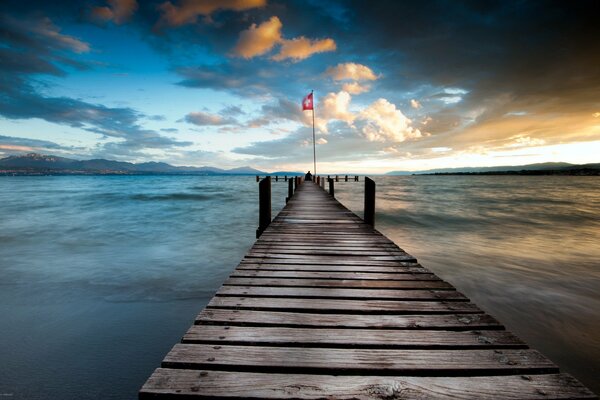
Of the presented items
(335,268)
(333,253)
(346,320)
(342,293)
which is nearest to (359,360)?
(346,320)

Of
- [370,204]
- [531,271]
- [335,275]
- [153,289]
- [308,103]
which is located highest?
[308,103]

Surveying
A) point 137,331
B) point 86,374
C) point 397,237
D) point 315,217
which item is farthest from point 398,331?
point 397,237

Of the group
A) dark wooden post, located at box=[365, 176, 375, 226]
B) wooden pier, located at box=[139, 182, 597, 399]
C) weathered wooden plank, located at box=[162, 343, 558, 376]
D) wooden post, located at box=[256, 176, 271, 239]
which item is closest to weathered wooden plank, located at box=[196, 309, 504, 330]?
wooden pier, located at box=[139, 182, 597, 399]

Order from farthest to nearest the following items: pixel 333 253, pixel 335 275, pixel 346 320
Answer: pixel 333 253 → pixel 335 275 → pixel 346 320

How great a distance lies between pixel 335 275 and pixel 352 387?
2.02 m

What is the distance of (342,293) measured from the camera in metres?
3.13

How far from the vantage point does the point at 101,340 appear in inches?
182

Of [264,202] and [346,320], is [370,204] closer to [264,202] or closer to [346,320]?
[264,202]

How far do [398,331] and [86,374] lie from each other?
405 centimetres

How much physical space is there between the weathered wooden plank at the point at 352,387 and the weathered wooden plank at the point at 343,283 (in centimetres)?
150

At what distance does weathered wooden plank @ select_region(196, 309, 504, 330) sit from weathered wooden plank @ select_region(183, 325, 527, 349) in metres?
0.07

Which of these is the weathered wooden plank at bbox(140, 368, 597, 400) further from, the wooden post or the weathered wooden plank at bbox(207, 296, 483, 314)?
the wooden post

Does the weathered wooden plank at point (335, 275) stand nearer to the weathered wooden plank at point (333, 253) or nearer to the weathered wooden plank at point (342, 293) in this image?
the weathered wooden plank at point (342, 293)

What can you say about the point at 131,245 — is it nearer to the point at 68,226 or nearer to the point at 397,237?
the point at 68,226
